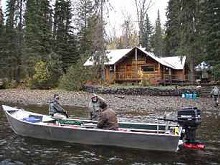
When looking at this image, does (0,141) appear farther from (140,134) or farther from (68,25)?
(68,25)

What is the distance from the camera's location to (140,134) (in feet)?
39.9

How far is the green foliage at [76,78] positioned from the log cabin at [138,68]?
4180 millimetres

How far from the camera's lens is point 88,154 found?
39.3 ft

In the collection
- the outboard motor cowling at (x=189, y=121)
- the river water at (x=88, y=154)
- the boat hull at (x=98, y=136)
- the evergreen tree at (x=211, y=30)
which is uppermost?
the evergreen tree at (x=211, y=30)

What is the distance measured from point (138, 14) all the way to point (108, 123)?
4439 centimetres

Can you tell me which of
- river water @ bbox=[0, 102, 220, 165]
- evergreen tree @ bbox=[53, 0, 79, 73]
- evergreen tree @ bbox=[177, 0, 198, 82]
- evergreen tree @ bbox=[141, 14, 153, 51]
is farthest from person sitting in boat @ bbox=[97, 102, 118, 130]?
evergreen tree @ bbox=[141, 14, 153, 51]

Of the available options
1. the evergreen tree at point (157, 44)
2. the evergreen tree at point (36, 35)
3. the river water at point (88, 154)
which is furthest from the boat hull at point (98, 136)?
the evergreen tree at point (157, 44)

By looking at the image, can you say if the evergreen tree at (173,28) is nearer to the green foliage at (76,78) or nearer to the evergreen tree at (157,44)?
the evergreen tree at (157,44)

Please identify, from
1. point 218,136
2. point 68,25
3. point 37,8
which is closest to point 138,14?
point 68,25

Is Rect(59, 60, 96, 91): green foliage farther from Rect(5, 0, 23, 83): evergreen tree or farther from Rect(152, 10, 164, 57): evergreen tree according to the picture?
Rect(152, 10, 164, 57): evergreen tree

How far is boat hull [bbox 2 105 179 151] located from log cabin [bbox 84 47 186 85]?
28.5m

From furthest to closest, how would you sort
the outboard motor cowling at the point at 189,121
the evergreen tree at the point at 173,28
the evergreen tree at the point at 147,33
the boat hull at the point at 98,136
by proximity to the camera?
1. the evergreen tree at the point at 147,33
2. the evergreen tree at the point at 173,28
3. the outboard motor cowling at the point at 189,121
4. the boat hull at the point at 98,136

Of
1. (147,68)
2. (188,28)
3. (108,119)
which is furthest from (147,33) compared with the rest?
(108,119)

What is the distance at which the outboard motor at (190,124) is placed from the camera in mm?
12047
